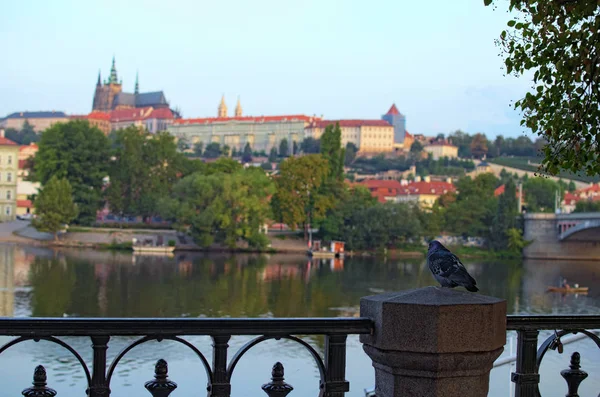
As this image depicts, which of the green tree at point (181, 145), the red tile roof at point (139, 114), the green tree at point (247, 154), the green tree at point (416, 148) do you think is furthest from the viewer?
the red tile roof at point (139, 114)

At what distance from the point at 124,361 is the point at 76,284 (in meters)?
16.9

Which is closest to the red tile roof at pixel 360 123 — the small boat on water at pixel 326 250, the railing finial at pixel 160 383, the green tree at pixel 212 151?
the green tree at pixel 212 151

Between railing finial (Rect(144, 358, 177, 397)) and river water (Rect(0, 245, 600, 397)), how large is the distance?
10.3 metres

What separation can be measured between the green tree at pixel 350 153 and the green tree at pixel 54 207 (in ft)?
319

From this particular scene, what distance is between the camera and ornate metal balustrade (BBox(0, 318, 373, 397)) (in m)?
4.10

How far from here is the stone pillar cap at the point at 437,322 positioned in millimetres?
4285

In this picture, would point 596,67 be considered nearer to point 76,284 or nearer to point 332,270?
point 76,284

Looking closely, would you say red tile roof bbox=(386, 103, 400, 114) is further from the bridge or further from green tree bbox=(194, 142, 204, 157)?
the bridge

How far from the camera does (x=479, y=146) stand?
165 meters

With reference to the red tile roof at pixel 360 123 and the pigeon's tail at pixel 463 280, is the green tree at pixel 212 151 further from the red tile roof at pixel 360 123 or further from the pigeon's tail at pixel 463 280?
the pigeon's tail at pixel 463 280

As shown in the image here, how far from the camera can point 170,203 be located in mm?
61844

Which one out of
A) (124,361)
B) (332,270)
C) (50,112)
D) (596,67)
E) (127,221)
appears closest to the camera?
(596,67)

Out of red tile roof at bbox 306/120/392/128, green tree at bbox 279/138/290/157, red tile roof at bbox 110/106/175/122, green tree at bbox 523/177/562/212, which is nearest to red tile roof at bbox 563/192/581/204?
green tree at bbox 523/177/562/212

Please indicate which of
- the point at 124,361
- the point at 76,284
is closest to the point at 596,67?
the point at 124,361
